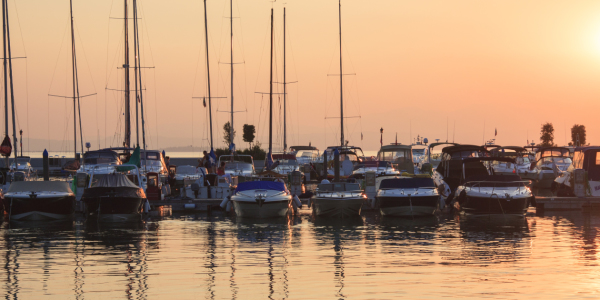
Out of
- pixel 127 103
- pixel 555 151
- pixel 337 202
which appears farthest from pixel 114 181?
pixel 555 151

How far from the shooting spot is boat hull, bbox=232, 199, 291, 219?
30891mm

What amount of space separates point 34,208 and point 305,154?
41.0 meters

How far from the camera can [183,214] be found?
34156 millimetres

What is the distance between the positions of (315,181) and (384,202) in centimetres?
2422

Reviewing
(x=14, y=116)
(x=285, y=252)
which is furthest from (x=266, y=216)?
(x=14, y=116)

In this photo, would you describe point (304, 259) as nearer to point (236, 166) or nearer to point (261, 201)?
point (261, 201)

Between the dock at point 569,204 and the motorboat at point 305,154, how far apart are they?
30.9m

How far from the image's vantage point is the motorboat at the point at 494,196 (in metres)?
29.8

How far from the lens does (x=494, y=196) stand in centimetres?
2983

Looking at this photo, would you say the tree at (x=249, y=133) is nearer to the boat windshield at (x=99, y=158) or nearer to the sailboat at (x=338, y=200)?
the boat windshield at (x=99, y=158)

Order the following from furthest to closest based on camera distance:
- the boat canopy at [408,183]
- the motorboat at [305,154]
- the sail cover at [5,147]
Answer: the motorboat at [305,154], the sail cover at [5,147], the boat canopy at [408,183]

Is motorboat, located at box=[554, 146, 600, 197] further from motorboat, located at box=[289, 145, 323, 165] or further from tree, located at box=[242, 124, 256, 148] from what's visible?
tree, located at box=[242, 124, 256, 148]

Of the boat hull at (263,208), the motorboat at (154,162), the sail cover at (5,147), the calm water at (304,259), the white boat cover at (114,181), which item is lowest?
the calm water at (304,259)

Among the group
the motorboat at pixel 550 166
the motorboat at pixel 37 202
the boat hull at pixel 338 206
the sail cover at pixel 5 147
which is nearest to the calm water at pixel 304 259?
the motorboat at pixel 37 202
